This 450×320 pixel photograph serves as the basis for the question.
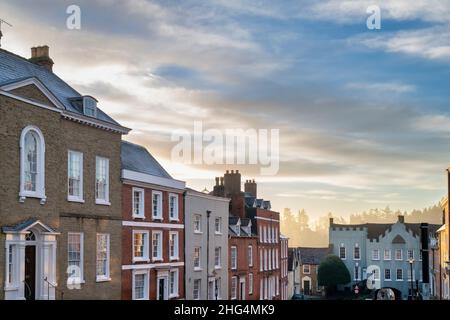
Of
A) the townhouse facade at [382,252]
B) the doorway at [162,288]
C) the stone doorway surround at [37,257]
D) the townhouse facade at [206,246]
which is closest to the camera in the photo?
the stone doorway surround at [37,257]

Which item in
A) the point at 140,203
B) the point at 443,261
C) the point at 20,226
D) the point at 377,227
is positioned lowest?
the point at 443,261

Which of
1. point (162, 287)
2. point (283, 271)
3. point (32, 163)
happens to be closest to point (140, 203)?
point (162, 287)

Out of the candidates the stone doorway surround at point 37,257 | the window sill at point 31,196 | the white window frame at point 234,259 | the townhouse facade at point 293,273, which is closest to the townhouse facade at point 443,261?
the white window frame at point 234,259

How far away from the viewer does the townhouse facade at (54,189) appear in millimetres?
23750

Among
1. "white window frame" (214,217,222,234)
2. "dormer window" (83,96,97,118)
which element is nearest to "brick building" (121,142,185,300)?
"dormer window" (83,96,97,118)

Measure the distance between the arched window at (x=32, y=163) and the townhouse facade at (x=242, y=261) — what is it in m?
26.8

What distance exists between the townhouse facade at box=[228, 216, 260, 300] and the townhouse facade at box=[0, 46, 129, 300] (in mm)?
20057

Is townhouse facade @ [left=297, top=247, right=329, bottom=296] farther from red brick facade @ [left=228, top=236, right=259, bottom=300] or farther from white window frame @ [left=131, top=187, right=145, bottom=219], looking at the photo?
white window frame @ [left=131, top=187, right=145, bottom=219]

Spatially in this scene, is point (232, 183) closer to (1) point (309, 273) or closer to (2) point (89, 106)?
(2) point (89, 106)

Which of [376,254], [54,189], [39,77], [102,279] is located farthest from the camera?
[376,254]

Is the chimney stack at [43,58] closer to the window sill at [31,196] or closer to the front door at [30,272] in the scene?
the window sill at [31,196]

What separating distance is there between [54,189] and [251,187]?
4175cm

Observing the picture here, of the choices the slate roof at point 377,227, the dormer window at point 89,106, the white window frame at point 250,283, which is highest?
the dormer window at point 89,106

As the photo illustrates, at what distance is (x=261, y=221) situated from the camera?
196 ft
